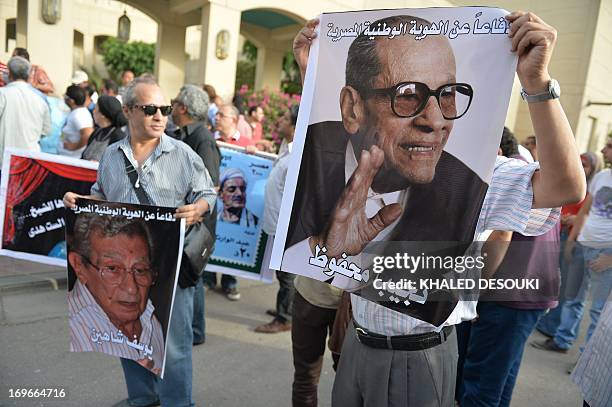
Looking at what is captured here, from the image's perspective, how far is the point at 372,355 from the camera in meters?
1.64

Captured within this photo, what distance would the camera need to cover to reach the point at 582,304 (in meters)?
4.61

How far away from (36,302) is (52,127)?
2160mm

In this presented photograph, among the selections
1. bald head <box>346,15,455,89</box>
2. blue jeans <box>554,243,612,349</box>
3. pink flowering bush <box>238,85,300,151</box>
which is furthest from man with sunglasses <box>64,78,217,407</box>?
pink flowering bush <box>238,85,300,151</box>

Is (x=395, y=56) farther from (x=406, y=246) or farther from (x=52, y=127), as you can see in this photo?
(x=52, y=127)

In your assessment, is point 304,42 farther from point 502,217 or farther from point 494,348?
point 494,348

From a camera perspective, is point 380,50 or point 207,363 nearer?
point 380,50

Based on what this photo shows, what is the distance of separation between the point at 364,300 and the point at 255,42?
560 inches

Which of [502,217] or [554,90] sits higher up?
[554,90]

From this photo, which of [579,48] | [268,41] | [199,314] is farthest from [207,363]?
[268,41]

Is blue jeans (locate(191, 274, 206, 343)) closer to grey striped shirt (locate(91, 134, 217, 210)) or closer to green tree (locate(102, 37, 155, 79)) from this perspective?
grey striped shirt (locate(91, 134, 217, 210))

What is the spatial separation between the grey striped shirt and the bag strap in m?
0.02

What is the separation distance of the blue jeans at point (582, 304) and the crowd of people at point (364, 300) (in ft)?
0.04

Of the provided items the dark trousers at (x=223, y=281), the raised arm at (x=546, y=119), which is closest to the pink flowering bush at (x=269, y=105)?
the dark trousers at (x=223, y=281)

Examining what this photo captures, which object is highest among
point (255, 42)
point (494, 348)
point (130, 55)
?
point (130, 55)
